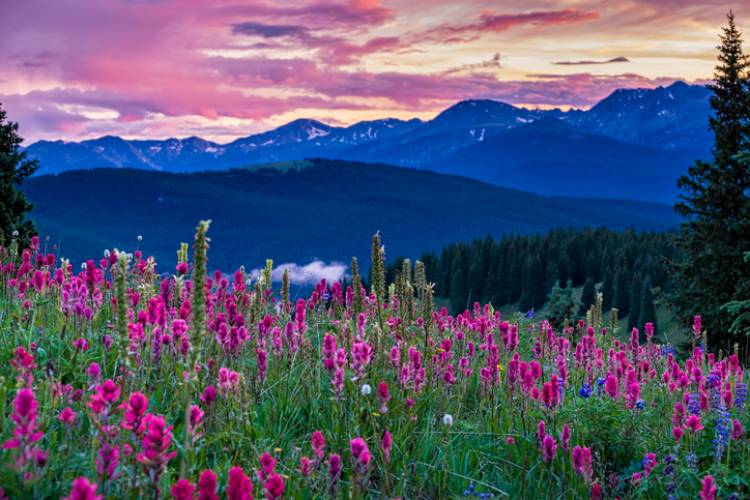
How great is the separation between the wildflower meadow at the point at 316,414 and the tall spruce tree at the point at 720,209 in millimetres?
33277

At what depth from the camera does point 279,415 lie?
5.37 m

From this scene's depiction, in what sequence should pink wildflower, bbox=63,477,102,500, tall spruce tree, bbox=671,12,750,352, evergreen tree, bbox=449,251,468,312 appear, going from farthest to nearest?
evergreen tree, bbox=449,251,468,312, tall spruce tree, bbox=671,12,750,352, pink wildflower, bbox=63,477,102,500

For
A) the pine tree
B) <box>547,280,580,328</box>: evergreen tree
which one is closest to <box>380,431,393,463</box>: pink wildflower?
<box>547,280,580,328</box>: evergreen tree

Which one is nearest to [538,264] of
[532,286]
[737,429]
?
[532,286]

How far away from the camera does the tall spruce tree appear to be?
3706cm

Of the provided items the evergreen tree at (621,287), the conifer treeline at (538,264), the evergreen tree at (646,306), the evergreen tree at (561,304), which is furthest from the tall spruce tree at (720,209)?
the conifer treeline at (538,264)

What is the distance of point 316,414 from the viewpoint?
543 cm

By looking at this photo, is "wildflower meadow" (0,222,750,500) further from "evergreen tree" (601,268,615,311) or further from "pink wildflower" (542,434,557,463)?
"evergreen tree" (601,268,615,311)

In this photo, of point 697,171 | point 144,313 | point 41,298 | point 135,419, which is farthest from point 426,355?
point 697,171

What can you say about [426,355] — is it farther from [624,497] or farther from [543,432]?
[624,497]

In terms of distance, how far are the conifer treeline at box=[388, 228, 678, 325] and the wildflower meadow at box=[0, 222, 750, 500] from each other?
402 ft

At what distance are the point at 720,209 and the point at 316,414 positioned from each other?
39.9m

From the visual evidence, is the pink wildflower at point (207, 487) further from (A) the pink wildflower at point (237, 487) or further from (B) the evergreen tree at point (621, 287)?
(B) the evergreen tree at point (621, 287)

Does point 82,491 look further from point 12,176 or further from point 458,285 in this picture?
point 458,285
